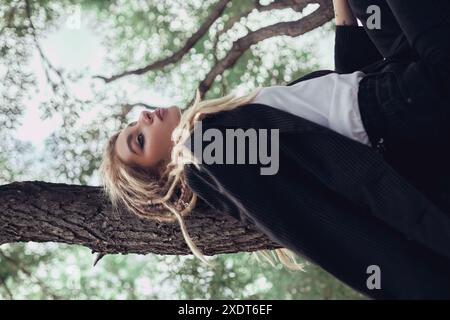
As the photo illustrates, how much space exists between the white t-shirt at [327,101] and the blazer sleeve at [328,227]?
0.07 metres

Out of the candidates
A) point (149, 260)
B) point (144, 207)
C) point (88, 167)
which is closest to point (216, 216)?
point (144, 207)

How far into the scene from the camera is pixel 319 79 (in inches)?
69.5

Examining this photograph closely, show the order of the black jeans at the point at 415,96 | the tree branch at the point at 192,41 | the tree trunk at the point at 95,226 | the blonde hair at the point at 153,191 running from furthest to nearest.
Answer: the tree branch at the point at 192,41, the tree trunk at the point at 95,226, the blonde hair at the point at 153,191, the black jeans at the point at 415,96

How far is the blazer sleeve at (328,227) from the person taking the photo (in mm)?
1630

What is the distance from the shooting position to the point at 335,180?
165cm

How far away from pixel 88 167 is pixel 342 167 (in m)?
2.05

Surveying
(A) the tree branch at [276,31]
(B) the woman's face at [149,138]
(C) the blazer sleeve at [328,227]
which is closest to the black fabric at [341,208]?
(C) the blazer sleeve at [328,227]

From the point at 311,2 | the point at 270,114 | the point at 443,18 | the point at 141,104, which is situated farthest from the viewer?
the point at 141,104

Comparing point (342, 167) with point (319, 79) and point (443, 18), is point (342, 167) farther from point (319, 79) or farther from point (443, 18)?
point (443, 18)

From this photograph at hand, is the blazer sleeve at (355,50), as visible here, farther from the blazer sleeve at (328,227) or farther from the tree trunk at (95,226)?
the tree trunk at (95,226)

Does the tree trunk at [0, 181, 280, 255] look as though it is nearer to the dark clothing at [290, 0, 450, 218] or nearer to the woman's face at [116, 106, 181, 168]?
the woman's face at [116, 106, 181, 168]

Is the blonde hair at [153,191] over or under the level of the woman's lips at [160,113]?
under

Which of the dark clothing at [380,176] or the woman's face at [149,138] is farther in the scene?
the woman's face at [149,138]

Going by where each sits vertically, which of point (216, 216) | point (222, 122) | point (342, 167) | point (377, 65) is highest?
point (377, 65)
